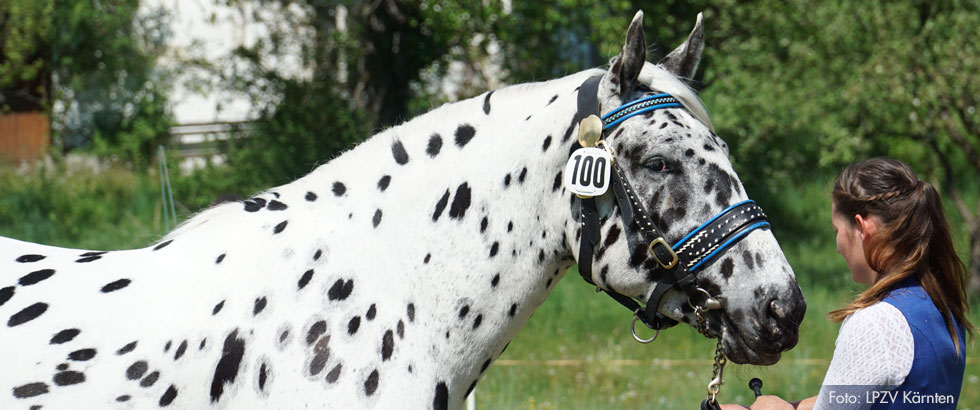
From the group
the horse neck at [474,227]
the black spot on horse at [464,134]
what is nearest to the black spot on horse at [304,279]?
the horse neck at [474,227]

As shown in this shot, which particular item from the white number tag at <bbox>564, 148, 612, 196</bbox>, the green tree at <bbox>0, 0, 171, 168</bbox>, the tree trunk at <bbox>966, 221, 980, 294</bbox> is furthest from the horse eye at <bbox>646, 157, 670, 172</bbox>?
the green tree at <bbox>0, 0, 171, 168</bbox>

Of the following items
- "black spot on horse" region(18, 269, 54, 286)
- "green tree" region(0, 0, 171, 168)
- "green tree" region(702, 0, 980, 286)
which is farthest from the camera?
"green tree" region(0, 0, 171, 168)

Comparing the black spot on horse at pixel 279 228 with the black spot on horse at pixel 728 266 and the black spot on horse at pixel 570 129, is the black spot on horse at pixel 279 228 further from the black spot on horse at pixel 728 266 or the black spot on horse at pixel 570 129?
the black spot on horse at pixel 728 266

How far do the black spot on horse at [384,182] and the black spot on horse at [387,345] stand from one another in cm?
44

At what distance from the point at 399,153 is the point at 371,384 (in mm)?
706

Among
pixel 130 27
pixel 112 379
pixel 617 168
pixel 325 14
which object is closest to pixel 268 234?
pixel 112 379

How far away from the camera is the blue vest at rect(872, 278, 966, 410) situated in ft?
6.49

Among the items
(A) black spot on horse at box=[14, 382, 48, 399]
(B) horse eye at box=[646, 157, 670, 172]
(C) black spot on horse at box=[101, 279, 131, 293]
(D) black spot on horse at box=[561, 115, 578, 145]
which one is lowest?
(A) black spot on horse at box=[14, 382, 48, 399]

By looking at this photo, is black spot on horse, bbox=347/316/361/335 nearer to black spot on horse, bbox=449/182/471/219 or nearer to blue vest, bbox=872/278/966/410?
black spot on horse, bbox=449/182/471/219

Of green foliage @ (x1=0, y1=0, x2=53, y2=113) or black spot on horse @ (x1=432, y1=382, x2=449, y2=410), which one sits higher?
black spot on horse @ (x1=432, y1=382, x2=449, y2=410)

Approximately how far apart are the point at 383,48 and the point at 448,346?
11.1 metres

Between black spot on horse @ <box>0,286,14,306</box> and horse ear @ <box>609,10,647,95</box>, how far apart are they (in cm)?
184

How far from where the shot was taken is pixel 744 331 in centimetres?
213

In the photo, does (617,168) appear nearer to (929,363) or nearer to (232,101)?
Answer: (929,363)
